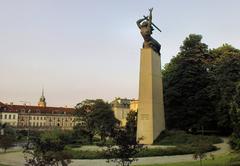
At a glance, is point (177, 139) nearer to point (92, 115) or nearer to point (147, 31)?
point (147, 31)

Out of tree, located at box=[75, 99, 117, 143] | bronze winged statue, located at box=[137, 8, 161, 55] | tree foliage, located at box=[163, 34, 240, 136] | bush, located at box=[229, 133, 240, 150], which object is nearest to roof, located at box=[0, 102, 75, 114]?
tree, located at box=[75, 99, 117, 143]

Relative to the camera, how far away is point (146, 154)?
3041 centimetres

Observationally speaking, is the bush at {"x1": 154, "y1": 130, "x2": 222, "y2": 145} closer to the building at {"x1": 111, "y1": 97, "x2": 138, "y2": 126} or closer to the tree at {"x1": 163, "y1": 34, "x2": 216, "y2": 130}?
the tree at {"x1": 163, "y1": 34, "x2": 216, "y2": 130}

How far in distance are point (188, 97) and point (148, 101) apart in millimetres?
13292

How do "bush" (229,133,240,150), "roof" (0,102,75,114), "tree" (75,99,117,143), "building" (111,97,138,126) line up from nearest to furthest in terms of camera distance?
"bush" (229,133,240,150) → "tree" (75,99,117,143) → "roof" (0,102,75,114) → "building" (111,97,138,126)

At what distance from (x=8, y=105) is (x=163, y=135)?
108589 mm

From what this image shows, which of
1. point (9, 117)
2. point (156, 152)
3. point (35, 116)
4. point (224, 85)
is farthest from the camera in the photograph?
point (35, 116)

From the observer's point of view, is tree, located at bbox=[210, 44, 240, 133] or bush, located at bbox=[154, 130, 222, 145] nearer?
bush, located at bbox=[154, 130, 222, 145]

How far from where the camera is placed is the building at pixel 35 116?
135500 mm

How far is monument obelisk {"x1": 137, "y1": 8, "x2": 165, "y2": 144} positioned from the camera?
→ 123 ft

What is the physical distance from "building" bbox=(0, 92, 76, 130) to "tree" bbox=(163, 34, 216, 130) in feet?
269

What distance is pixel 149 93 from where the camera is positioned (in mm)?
37906

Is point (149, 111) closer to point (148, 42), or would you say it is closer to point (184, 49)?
point (148, 42)

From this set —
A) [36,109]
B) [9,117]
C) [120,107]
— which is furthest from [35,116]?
[120,107]
